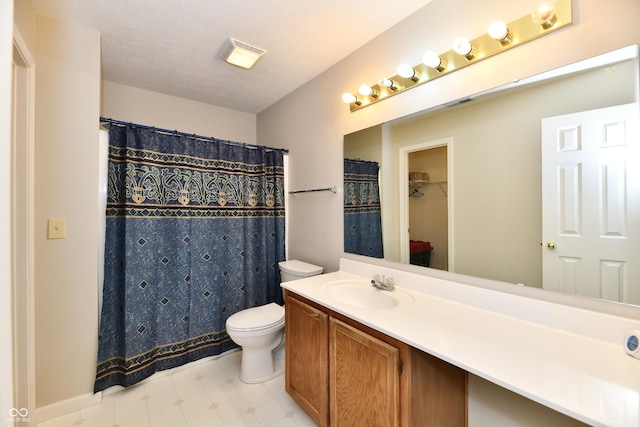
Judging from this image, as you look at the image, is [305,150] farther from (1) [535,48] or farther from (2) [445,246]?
(1) [535,48]

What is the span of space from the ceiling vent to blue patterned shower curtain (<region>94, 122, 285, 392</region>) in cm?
63

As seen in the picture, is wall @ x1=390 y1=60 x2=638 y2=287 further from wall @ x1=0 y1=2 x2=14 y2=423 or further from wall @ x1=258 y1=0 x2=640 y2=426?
wall @ x1=0 y1=2 x2=14 y2=423

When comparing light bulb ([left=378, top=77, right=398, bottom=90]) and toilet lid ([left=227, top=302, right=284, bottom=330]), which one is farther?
toilet lid ([left=227, top=302, right=284, bottom=330])

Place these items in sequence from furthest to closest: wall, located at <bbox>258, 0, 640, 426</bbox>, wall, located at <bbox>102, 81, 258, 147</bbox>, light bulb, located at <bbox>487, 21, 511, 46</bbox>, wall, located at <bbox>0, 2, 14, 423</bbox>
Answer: wall, located at <bbox>102, 81, 258, 147</bbox> < light bulb, located at <bbox>487, 21, 511, 46</bbox> < wall, located at <bbox>258, 0, 640, 426</bbox> < wall, located at <bbox>0, 2, 14, 423</bbox>

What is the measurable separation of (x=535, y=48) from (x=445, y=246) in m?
0.94

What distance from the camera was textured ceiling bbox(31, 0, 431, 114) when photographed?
148 cm

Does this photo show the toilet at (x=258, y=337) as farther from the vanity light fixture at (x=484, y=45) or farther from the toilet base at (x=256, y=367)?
the vanity light fixture at (x=484, y=45)

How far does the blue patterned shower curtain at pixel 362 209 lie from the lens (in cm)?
178

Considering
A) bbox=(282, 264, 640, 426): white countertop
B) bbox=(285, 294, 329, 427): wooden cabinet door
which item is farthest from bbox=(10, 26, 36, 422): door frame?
bbox=(282, 264, 640, 426): white countertop

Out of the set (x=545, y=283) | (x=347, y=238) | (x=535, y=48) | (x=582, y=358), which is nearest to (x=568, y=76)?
(x=535, y=48)

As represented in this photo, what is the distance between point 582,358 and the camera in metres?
0.83

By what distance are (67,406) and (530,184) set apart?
9.14 ft

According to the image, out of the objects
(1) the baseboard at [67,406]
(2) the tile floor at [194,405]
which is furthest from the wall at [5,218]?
(1) the baseboard at [67,406]

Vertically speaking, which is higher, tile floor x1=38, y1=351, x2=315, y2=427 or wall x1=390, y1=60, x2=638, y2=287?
wall x1=390, y1=60, x2=638, y2=287
